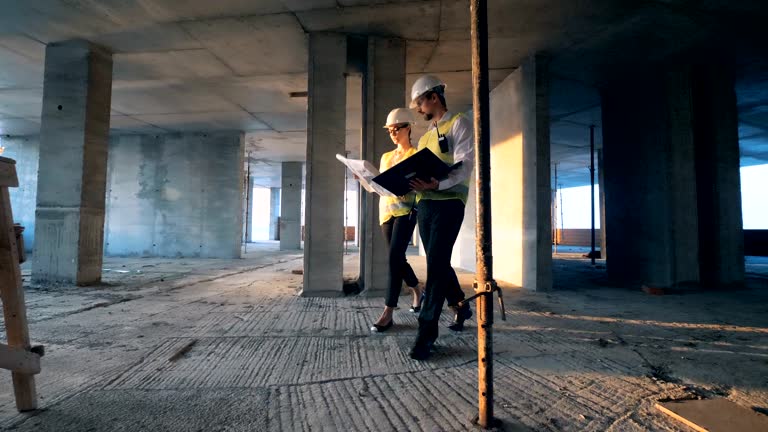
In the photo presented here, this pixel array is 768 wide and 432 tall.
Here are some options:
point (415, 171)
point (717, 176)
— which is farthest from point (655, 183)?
point (415, 171)

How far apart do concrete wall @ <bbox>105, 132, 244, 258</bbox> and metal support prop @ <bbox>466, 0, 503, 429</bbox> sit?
9.98 m

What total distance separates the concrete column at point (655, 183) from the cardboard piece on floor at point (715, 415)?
4.57 meters

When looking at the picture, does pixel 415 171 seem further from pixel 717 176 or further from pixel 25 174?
pixel 25 174

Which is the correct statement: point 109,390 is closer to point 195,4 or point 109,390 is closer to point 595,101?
point 195,4

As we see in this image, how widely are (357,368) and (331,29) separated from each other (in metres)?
4.07

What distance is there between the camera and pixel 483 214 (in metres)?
1.36

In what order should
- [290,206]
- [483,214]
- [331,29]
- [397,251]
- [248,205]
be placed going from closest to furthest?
[483,214]
[397,251]
[331,29]
[290,206]
[248,205]

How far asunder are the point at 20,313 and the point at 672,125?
7119 millimetres

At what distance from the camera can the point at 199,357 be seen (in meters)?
2.21

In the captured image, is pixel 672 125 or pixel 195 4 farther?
pixel 672 125

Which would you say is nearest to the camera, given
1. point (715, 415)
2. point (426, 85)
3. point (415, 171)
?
point (715, 415)

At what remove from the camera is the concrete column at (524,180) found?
16.7ft

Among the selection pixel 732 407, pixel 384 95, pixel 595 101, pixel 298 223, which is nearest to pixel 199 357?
pixel 732 407

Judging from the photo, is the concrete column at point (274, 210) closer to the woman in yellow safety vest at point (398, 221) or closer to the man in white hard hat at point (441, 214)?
the woman in yellow safety vest at point (398, 221)
